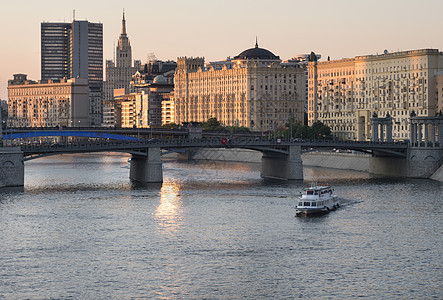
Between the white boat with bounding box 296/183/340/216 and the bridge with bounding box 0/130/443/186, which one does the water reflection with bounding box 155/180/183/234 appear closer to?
the bridge with bounding box 0/130/443/186

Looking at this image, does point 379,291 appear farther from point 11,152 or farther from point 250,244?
point 11,152

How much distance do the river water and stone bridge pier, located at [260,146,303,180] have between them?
1744 centimetres

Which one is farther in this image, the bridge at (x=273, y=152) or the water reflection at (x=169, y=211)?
the bridge at (x=273, y=152)

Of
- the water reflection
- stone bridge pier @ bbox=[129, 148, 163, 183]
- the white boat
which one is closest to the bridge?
stone bridge pier @ bbox=[129, 148, 163, 183]

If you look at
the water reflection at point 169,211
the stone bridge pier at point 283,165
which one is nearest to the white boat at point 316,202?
the water reflection at point 169,211

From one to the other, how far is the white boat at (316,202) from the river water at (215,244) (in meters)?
1.33

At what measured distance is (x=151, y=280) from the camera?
6594cm

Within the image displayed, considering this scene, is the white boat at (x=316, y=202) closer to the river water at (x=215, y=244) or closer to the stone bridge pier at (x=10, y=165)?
the river water at (x=215, y=244)

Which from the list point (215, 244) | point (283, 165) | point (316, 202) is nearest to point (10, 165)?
point (283, 165)

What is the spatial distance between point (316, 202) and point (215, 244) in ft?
67.5

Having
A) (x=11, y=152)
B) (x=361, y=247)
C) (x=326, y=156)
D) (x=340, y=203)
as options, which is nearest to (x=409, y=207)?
(x=340, y=203)

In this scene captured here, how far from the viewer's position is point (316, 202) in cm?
9581

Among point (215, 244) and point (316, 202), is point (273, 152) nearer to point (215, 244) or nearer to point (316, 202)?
point (316, 202)

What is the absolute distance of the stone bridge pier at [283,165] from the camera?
452ft
